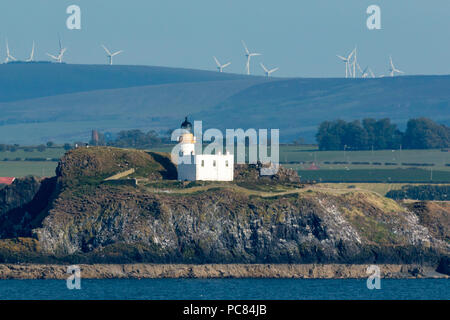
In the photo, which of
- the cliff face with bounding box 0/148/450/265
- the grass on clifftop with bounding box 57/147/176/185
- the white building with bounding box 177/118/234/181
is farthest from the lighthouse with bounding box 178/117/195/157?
the cliff face with bounding box 0/148/450/265

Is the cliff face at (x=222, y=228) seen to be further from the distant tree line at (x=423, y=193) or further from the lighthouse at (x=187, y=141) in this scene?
the distant tree line at (x=423, y=193)

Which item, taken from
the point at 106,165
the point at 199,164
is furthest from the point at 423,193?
the point at 106,165

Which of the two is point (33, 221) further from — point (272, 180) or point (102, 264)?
point (272, 180)

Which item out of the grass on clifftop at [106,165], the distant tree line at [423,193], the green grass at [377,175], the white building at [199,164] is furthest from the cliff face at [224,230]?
the green grass at [377,175]

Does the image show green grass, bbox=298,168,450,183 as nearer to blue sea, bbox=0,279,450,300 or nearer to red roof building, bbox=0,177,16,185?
red roof building, bbox=0,177,16,185

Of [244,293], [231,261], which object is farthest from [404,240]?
[244,293]

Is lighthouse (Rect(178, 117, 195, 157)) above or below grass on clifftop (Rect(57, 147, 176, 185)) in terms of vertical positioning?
above
